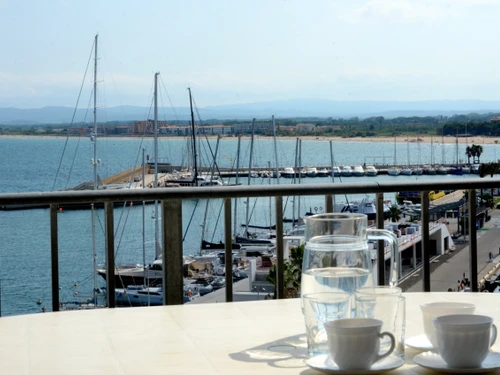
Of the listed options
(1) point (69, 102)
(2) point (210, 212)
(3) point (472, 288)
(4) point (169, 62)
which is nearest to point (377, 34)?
(4) point (169, 62)

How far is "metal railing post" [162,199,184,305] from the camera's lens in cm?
278

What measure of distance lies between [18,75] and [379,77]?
976 inches

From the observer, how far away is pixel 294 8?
152ft

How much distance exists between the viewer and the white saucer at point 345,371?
1.15m

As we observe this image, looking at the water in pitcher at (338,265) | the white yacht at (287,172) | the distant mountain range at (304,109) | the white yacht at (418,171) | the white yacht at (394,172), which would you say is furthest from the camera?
the distant mountain range at (304,109)

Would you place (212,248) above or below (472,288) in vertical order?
below

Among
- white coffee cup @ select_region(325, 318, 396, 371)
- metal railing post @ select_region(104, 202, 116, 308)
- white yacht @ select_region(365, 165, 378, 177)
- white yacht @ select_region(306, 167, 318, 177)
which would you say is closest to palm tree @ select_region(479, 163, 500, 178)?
metal railing post @ select_region(104, 202, 116, 308)

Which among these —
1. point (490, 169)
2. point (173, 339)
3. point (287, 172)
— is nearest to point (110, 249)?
point (173, 339)

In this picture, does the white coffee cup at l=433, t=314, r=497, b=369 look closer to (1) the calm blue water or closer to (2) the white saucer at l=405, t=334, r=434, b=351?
(2) the white saucer at l=405, t=334, r=434, b=351

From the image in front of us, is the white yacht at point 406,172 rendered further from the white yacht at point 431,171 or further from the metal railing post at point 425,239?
the metal railing post at point 425,239

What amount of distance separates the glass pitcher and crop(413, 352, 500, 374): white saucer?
0.13 m

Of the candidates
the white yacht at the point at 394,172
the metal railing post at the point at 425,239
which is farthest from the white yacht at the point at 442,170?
the metal railing post at the point at 425,239

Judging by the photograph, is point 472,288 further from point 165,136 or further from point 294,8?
point 294,8

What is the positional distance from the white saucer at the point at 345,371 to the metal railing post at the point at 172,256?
159 centimetres
